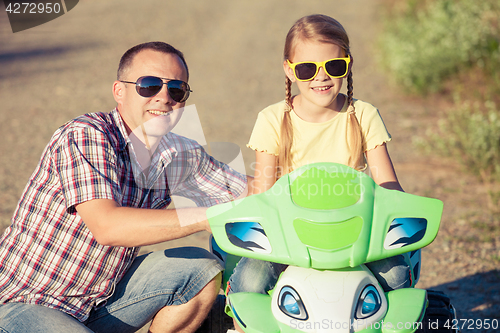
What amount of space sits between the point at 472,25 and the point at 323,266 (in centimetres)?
672

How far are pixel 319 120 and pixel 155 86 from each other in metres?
0.86

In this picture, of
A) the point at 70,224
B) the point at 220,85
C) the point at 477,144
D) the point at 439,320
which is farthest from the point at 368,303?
the point at 220,85

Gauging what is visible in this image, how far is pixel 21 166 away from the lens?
6227mm

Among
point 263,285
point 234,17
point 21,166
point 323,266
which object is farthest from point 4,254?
point 234,17

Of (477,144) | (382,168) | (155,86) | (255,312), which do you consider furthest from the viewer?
(477,144)

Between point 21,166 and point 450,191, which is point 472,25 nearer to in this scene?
point 450,191

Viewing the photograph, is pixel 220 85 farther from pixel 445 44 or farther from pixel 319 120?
pixel 319 120

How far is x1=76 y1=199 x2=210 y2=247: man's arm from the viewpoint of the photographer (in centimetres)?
192

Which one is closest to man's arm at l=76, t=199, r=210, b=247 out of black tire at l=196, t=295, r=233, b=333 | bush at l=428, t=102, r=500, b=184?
black tire at l=196, t=295, r=233, b=333

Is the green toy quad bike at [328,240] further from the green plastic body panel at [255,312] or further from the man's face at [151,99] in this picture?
the man's face at [151,99]

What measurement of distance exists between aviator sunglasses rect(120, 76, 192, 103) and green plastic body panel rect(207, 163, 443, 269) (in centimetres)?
83

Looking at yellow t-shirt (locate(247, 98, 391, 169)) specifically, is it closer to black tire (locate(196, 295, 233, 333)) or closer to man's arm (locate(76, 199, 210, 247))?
man's arm (locate(76, 199, 210, 247))

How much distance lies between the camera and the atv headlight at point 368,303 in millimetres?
1699

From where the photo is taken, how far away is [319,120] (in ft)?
8.54
